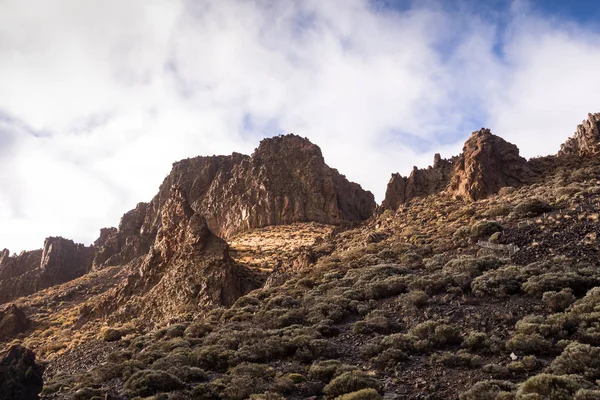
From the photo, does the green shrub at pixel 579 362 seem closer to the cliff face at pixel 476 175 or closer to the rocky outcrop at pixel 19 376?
the rocky outcrop at pixel 19 376

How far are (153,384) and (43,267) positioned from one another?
90.4m

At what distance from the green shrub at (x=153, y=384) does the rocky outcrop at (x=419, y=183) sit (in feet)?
140

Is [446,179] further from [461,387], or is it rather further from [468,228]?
[461,387]

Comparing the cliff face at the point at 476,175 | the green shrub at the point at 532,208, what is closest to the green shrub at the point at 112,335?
the green shrub at the point at 532,208

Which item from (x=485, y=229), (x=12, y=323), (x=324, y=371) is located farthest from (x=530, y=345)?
(x=12, y=323)

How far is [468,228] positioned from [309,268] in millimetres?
14167

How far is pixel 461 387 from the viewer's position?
13406 mm

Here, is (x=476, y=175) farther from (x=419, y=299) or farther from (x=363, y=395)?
(x=363, y=395)

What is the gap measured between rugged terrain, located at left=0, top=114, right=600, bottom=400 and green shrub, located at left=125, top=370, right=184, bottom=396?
0.19 feet

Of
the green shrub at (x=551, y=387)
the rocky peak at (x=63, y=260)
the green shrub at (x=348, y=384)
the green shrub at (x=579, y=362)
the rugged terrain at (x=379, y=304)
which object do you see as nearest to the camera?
the green shrub at (x=551, y=387)

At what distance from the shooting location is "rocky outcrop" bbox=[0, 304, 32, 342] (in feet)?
174

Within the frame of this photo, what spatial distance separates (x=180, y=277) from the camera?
42.0m

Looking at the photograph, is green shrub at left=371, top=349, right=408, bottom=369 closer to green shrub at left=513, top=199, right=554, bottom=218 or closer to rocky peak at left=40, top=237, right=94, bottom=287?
green shrub at left=513, top=199, right=554, bottom=218

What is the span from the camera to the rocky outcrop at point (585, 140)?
4812cm
